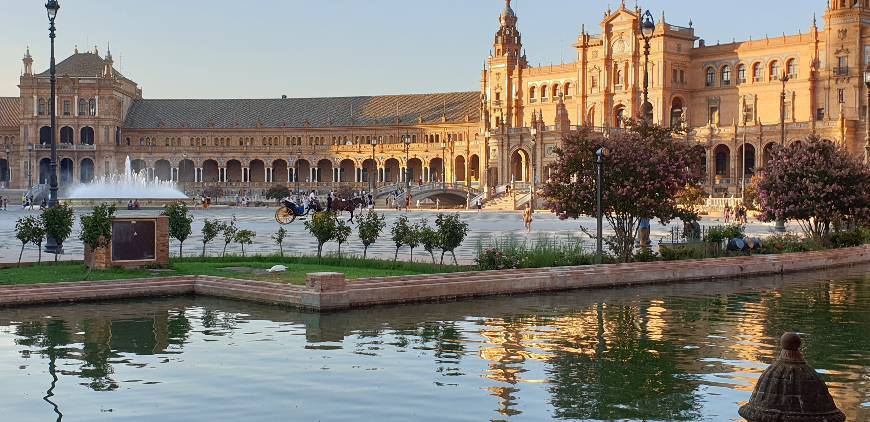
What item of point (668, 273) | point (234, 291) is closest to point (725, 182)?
point (668, 273)

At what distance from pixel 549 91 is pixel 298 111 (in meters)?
39.2

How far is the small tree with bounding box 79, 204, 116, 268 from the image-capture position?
24.5 metres

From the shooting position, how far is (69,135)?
445ft

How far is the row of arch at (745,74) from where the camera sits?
95650 millimetres

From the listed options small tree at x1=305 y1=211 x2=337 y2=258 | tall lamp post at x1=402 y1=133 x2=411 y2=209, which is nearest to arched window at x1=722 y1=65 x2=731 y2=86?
tall lamp post at x1=402 y1=133 x2=411 y2=209

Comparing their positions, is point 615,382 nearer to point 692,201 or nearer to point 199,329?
point 199,329

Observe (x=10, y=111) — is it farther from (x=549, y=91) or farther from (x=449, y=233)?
(x=449, y=233)

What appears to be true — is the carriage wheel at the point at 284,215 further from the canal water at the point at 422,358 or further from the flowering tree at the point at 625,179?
the canal water at the point at 422,358

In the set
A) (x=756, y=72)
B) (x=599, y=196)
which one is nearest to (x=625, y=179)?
(x=599, y=196)

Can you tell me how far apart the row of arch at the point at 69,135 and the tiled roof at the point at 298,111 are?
517 centimetres

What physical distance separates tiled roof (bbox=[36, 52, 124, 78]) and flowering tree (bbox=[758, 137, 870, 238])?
114 metres

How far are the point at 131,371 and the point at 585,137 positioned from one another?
1823 centimetres

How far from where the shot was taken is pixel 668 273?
27297mm

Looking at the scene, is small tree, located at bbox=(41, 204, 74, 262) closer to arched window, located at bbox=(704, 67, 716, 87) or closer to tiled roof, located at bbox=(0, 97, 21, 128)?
arched window, located at bbox=(704, 67, 716, 87)
